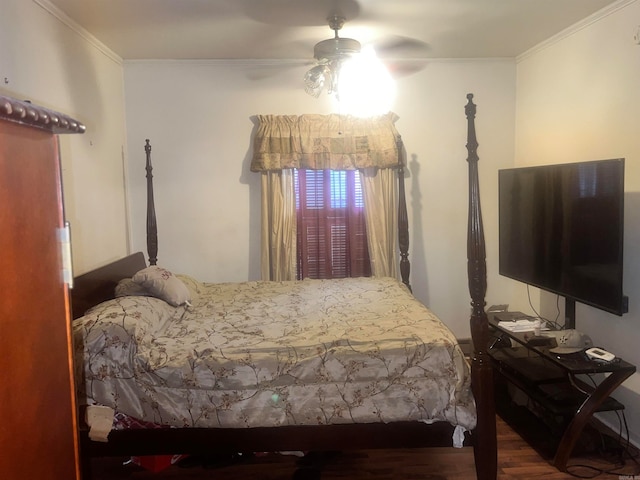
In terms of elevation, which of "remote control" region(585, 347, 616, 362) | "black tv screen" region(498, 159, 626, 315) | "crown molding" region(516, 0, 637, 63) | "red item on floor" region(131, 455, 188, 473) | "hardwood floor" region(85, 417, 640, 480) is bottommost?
"hardwood floor" region(85, 417, 640, 480)

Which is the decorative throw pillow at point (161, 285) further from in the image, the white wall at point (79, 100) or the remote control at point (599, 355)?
the remote control at point (599, 355)

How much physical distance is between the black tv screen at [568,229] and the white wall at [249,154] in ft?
1.95

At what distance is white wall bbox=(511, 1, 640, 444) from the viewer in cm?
279

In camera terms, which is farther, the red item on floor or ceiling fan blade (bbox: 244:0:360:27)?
ceiling fan blade (bbox: 244:0:360:27)

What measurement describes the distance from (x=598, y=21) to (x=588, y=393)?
2317mm

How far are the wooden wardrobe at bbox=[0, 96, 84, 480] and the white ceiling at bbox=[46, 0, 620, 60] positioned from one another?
219 cm

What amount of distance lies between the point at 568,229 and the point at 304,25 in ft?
7.08

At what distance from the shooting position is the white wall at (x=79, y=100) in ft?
8.20

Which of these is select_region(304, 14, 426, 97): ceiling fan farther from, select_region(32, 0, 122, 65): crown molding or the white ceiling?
select_region(32, 0, 122, 65): crown molding

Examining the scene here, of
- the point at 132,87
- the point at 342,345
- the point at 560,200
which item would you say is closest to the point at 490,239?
the point at 560,200

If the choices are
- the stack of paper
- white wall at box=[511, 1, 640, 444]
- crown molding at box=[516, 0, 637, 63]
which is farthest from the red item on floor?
crown molding at box=[516, 0, 637, 63]

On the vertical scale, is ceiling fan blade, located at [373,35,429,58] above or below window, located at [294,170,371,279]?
above

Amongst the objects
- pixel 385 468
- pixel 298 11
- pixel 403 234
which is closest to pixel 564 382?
pixel 385 468

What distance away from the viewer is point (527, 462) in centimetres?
261
